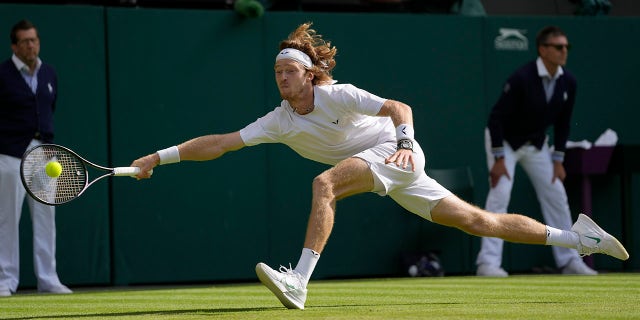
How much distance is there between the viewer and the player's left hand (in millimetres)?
7167

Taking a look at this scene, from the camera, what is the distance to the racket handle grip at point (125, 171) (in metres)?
7.29

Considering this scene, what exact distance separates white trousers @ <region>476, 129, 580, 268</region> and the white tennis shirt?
4.05 meters

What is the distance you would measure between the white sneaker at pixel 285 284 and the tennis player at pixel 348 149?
0.05 metres

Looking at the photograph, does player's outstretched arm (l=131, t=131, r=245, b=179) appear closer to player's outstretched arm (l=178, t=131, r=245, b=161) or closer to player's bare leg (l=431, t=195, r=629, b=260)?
player's outstretched arm (l=178, t=131, r=245, b=161)

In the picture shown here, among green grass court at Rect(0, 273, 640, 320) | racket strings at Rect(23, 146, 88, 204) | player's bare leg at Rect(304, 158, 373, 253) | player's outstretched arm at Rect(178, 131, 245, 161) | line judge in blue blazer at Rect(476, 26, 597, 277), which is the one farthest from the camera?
line judge in blue blazer at Rect(476, 26, 597, 277)

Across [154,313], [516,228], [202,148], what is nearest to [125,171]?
[202,148]

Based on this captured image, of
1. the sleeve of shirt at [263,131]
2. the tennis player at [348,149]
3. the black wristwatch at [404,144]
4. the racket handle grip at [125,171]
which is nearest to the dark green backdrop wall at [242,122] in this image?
the tennis player at [348,149]

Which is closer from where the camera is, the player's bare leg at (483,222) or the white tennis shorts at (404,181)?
the white tennis shorts at (404,181)

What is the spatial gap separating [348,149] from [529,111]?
14.4 ft

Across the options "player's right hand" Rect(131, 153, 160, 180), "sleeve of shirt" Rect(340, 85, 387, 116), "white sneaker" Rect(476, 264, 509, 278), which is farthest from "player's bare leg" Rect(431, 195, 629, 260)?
"white sneaker" Rect(476, 264, 509, 278)

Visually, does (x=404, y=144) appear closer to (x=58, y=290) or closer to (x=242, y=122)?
(x=58, y=290)

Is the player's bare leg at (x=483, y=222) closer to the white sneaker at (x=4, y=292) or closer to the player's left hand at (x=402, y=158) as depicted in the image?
the player's left hand at (x=402, y=158)

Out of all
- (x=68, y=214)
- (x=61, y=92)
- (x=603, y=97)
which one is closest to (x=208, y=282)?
(x=68, y=214)

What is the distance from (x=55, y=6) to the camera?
11703 mm
